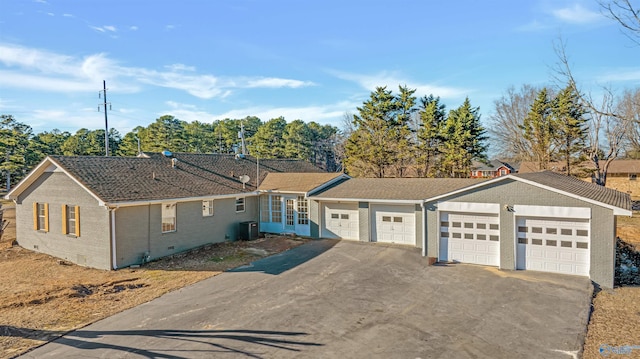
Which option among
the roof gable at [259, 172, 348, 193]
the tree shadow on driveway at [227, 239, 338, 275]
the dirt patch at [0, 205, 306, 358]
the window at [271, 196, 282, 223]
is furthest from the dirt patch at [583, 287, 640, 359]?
the window at [271, 196, 282, 223]

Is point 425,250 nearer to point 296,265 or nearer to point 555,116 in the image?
point 296,265

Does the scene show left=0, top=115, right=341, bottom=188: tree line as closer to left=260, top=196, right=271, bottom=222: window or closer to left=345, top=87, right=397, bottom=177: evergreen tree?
left=345, top=87, right=397, bottom=177: evergreen tree

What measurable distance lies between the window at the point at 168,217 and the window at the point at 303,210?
671cm

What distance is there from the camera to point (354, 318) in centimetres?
949

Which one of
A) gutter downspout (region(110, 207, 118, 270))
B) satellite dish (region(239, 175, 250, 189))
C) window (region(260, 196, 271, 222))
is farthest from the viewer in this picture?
window (region(260, 196, 271, 222))

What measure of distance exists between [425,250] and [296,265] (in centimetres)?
535

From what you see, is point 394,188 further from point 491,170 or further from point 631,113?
point 491,170

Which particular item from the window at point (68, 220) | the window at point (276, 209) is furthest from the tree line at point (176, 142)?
the window at point (68, 220)

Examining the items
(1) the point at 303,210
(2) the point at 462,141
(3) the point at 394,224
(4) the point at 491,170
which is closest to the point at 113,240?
(1) the point at 303,210

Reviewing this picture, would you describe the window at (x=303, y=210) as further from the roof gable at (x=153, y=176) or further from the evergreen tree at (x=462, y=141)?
the evergreen tree at (x=462, y=141)

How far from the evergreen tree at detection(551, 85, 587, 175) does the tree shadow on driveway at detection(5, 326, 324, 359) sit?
33722 mm

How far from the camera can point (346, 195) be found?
1872 cm

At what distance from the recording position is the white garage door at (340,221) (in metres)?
19.0

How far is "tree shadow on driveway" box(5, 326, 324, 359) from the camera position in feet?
25.8
